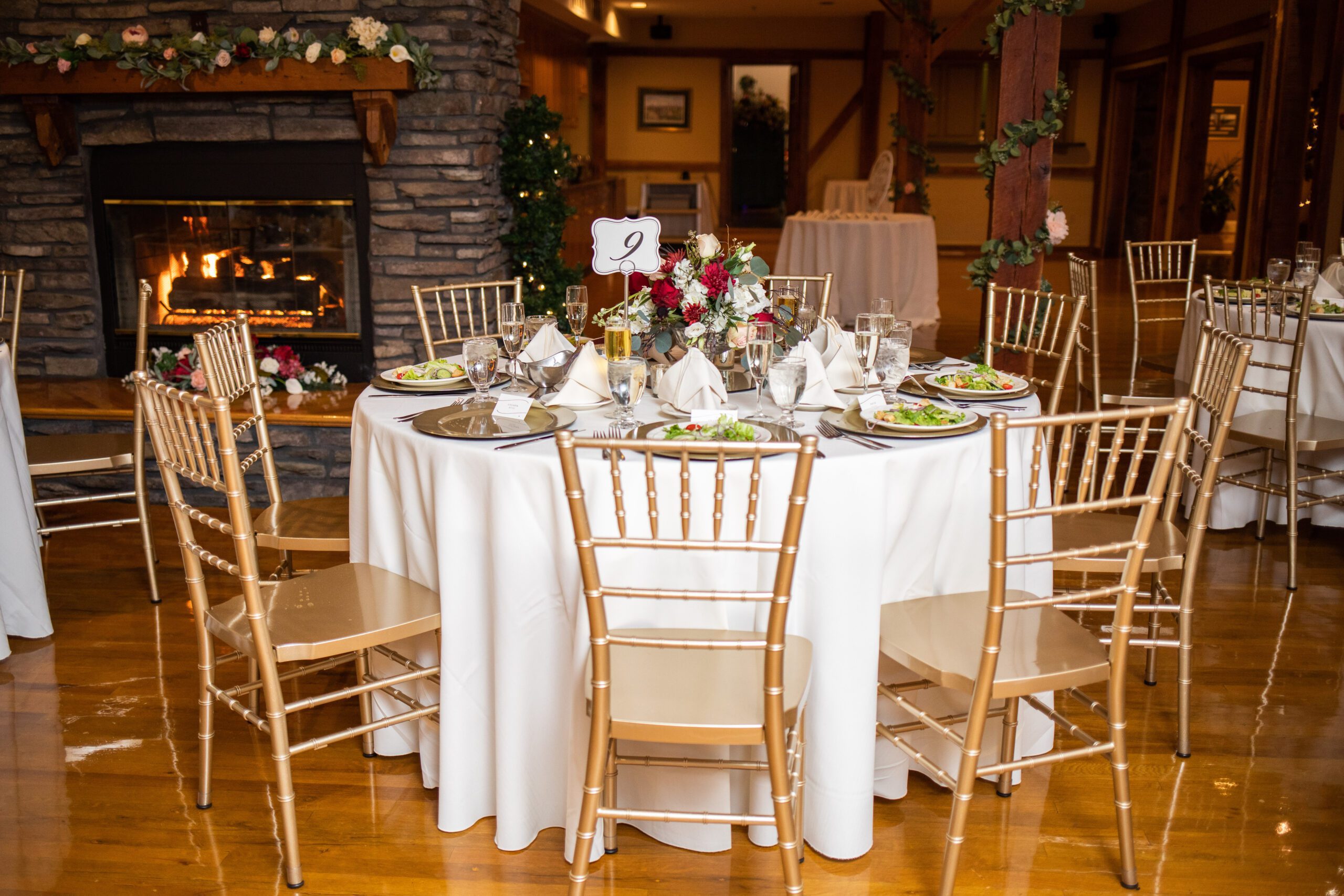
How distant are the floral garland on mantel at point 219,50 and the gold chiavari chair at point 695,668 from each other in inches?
126

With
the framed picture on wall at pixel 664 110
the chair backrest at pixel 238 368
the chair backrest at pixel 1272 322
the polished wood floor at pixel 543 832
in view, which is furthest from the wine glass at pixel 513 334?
the framed picture on wall at pixel 664 110

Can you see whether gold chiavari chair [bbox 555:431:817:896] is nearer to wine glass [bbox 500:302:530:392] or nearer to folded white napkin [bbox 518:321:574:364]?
wine glass [bbox 500:302:530:392]

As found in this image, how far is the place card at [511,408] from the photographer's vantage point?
2.40 m

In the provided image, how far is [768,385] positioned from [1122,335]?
6368mm

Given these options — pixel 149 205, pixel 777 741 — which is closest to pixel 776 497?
pixel 777 741

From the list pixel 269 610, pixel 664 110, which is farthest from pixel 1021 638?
pixel 664 110

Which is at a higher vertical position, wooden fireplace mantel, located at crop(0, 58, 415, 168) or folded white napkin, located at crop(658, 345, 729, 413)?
wooden fireplace mantel, located at crop(0, 58, 415, 168)

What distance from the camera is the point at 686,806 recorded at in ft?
7.34

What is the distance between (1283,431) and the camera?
3.75 metres

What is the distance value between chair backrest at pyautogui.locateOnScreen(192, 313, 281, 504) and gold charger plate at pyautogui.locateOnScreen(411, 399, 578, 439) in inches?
23.9

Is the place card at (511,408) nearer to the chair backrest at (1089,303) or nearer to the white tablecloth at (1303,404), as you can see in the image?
the chair backrest at (1089,303)

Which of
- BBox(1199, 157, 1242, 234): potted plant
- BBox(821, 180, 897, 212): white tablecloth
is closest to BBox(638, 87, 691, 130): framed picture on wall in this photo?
BBox(821, 180, 897, 212): white tablecloth

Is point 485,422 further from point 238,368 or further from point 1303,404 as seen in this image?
point 1303,404

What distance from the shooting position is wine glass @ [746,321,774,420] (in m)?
2.29
